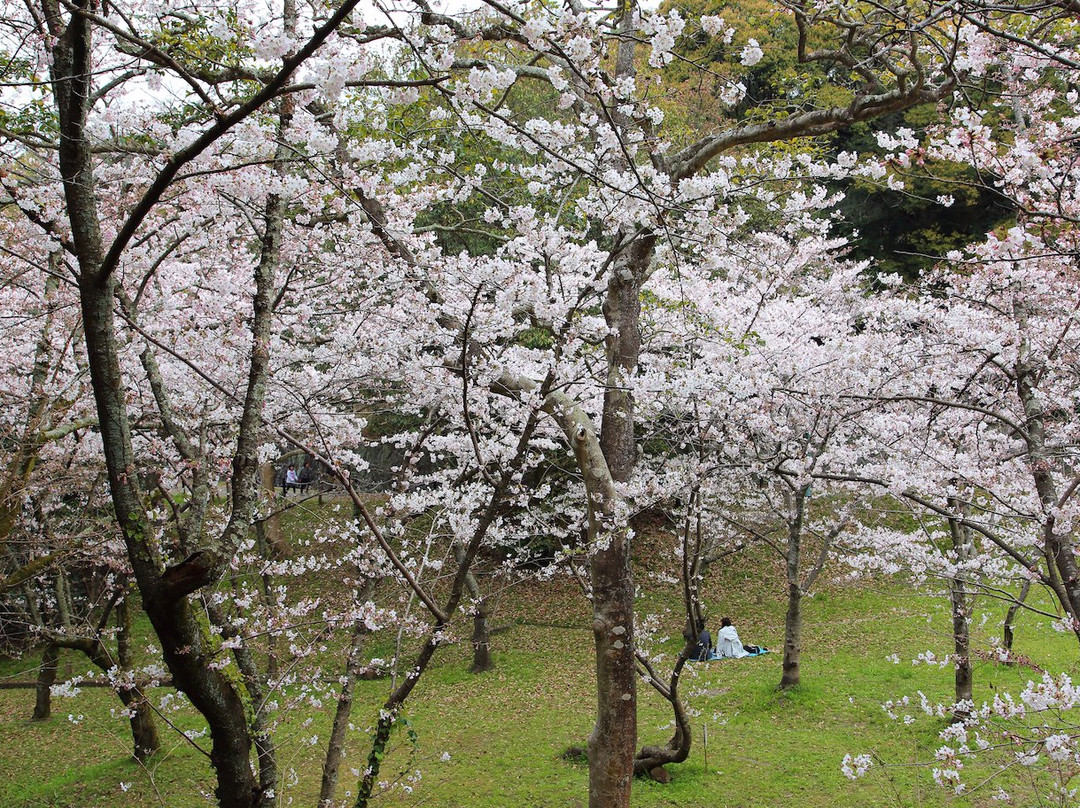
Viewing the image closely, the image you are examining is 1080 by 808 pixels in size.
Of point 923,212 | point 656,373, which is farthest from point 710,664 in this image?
point 923,212

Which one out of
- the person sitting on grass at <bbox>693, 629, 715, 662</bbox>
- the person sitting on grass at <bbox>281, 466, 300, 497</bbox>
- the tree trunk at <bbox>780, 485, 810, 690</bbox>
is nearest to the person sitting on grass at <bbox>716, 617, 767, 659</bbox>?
the person sitting on grass at <bbox>693, 629, 715, 662</bbox>

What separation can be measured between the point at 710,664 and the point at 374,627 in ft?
26.3

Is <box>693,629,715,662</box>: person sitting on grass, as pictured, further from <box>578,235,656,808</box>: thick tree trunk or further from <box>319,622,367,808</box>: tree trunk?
<box>319,622,367,808</box>: tree trunk

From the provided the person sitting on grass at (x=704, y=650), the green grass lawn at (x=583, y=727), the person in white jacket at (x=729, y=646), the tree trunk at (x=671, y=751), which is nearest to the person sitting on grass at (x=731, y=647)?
the person in white jacket at (x=729, y=646)

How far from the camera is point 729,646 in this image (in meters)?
12.0

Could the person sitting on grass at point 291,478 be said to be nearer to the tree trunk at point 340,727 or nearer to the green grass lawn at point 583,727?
the green grass lawn at point 583,727

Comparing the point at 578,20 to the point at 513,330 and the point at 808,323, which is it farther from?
the point at 808,323

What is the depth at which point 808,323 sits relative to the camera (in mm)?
9047

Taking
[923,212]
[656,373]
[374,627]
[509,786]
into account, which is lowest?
[509,786]

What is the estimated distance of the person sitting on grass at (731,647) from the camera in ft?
39.2

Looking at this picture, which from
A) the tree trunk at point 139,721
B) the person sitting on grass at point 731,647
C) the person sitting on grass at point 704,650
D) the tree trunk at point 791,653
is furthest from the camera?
the person sitting on grass at point 731,647

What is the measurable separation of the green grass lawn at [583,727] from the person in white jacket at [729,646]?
43 cm

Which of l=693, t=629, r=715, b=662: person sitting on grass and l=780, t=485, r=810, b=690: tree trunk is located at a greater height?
l=780, t=485, r=810, b=690: tree trunk

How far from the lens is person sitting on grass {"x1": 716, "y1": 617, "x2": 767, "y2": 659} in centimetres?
1194
